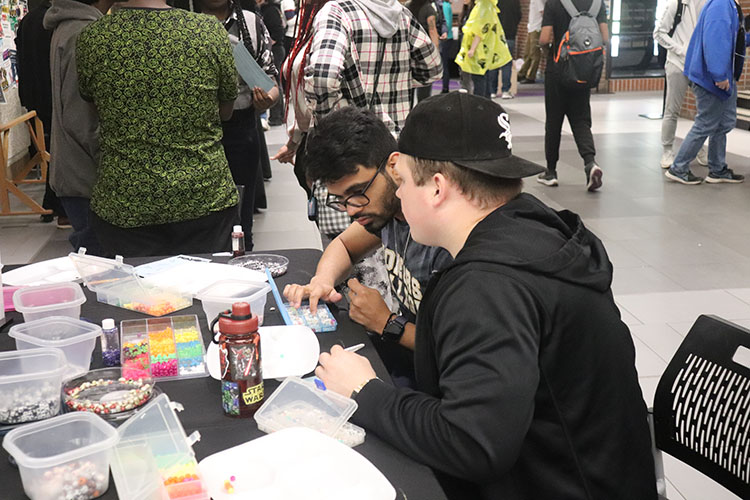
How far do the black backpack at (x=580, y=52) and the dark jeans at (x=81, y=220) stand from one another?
369 cm

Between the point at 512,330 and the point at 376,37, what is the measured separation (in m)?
2.50

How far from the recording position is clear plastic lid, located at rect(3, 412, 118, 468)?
4.25ft

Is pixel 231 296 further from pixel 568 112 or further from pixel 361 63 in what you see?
pixel 568 112

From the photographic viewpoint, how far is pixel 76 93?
3176 millimetres

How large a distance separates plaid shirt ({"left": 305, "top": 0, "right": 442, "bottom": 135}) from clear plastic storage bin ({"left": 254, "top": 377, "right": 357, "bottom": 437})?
205 centimetres

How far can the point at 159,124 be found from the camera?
2707 millimetres

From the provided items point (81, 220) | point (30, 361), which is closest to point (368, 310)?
point (30, 361)

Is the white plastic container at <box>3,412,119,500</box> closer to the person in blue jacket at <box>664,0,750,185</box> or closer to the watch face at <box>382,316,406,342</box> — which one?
the watch face at <box>382,316,406,342</box>

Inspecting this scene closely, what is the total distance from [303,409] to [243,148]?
10.0 ft

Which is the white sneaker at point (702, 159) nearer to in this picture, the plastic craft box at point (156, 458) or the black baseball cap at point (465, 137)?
the black baseball cap at point (465, 137)

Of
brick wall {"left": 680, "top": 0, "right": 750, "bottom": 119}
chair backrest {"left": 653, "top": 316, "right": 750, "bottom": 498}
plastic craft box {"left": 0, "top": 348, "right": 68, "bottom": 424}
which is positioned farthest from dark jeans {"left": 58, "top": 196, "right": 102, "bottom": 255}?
brick wall {"left": 680, "top": 0, "right": 750, "bottom": 119}

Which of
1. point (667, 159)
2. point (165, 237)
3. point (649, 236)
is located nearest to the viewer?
point (165, 237)

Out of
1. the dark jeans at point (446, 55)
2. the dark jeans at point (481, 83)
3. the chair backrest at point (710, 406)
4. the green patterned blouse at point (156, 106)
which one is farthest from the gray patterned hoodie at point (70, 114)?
the dark jeans at point (446, 55)

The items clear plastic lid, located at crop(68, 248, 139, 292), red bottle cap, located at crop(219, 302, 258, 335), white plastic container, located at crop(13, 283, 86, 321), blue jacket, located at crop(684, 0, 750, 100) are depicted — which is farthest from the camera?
blue jacket, located at crop(684, 0, 750, 100)
